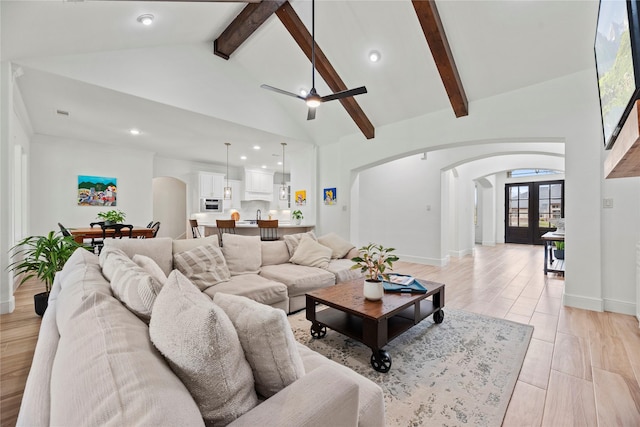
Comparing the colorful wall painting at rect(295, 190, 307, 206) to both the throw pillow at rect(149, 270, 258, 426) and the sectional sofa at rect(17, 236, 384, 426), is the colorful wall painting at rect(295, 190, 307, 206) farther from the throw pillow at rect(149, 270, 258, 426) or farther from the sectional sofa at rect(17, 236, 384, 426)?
the throw pillow at rect(149, 270, 258, 426)

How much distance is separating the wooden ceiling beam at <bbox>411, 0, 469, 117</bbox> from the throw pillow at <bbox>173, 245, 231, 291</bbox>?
11.8ft

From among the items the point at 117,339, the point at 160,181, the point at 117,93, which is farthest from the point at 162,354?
the point at 160,181

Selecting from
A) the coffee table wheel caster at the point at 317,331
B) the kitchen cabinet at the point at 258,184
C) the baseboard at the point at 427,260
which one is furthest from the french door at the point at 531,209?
the coffee table wheel caster at the point at 317,331

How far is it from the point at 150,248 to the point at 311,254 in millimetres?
1856

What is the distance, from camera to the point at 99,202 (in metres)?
6.10

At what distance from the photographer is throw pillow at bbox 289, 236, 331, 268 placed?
12.0 ft

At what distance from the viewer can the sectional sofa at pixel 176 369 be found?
2.07 feet

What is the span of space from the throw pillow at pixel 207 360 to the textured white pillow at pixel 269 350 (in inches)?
2.3

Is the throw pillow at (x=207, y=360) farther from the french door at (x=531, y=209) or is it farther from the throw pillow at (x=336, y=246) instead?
the french door at (x=531, y=209)

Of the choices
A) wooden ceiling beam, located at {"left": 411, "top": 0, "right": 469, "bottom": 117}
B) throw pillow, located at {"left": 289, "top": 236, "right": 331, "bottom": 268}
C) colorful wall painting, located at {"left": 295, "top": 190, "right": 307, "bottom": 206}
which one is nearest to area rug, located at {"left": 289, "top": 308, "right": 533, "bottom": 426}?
throw pillow, located at {"left": 289, "top": 236, "right": 331, "bottom": 268}

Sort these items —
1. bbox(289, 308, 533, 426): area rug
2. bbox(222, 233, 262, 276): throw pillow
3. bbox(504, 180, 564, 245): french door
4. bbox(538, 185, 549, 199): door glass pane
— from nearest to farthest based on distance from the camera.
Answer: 1. bbox(289, 308, 533, 426): area rug
2. bbox(222, 233, 262, 276): throw pillow
3. bbox(504, 180, 564, 245): french door
4. bbox(538, 185, 549, 199): door glass pane

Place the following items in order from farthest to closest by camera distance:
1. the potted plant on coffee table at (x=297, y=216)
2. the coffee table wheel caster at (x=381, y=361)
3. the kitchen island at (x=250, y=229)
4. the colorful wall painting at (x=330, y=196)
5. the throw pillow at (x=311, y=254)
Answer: the potted plant on coffee table at (x=297, y=216), the colorful wall painting at (x=330, y=196), the kitchen island at (x=250, y=229), the throw pillow at (x=311, y=254), the coffee table wheel caster at (x=381, y=361)

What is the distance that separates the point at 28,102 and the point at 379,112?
5.42 meters

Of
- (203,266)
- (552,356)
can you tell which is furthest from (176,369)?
(552,356)
